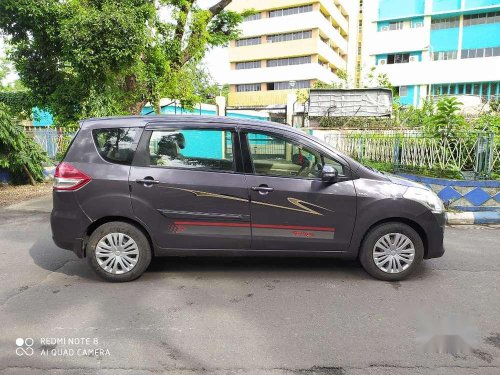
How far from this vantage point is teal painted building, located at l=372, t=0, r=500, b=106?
3147 centimetres

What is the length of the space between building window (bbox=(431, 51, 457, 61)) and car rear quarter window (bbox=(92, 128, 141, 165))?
35800mm

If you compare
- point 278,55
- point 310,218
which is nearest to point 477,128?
point 310,218

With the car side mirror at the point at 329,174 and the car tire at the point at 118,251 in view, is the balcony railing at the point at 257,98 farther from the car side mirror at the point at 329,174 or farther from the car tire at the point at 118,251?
the car tire at the point at 118,251

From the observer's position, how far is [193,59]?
472 inches

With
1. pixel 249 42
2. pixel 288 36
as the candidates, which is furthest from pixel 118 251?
pixel 249 42

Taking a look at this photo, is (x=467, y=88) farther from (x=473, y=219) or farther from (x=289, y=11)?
(x=473, y=219)

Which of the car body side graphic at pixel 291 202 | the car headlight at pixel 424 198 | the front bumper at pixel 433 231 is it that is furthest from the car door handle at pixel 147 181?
the front bumper at pixel 433 231

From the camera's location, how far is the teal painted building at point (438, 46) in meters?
31.5

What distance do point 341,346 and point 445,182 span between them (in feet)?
18.5

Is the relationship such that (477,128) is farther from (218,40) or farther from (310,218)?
(218,40)

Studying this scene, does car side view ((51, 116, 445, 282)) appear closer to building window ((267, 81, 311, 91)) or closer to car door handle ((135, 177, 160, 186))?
car door handle ((135, 177, 160, 186))

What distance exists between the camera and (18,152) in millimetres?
10125

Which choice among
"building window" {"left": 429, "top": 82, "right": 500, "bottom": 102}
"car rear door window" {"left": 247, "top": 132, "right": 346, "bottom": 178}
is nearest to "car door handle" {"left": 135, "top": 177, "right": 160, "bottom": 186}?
"car rear door window" {"left": 247, "top": 132, "right": 346, "bottom": 178}

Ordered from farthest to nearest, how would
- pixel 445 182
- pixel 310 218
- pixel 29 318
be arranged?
pixel 445 182 < pixel 310 218 < pixel 29 318
